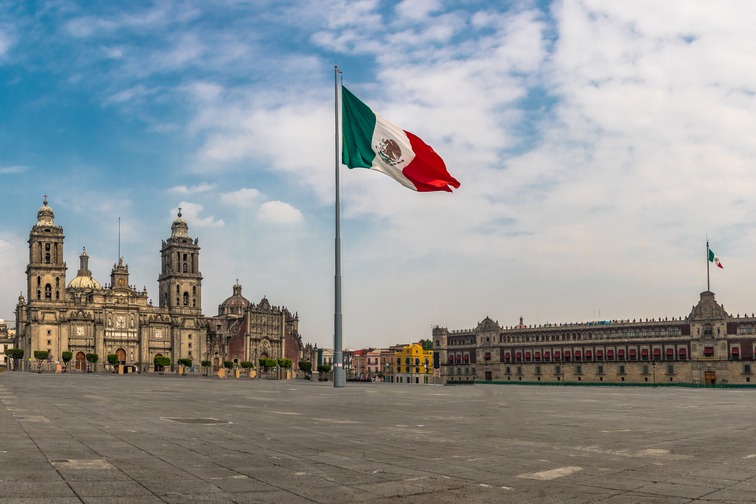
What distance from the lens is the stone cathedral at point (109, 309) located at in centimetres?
13662

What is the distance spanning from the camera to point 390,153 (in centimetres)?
2686

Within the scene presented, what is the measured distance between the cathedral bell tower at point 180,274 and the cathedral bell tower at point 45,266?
71.6 ft

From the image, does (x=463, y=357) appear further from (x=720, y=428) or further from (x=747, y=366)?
(x=720, y=428)

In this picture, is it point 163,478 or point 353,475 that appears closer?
point 163,478

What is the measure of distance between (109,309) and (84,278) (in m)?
17.5

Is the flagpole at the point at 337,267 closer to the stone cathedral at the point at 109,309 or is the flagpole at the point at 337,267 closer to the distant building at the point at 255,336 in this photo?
the stone cathedral at the point at 109,309

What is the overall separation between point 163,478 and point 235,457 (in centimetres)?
215

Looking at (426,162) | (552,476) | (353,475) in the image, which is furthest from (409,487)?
(426,162)

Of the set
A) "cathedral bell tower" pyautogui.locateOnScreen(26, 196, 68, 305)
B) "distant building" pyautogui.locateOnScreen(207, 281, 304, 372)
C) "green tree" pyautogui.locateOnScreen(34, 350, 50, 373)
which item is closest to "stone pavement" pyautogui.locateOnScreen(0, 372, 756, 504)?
"green tree" pyautogui.locateOnScreen(34, 350, 50, 373)

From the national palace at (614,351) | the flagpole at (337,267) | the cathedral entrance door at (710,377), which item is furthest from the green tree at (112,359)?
the flagpole at (337,267)

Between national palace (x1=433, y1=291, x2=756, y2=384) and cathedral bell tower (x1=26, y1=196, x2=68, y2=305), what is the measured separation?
85458mm

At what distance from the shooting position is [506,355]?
160m

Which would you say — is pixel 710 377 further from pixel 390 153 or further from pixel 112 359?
pixel 390 153

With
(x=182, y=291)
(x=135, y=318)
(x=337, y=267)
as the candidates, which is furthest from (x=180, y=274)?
(x=337, y=267)
